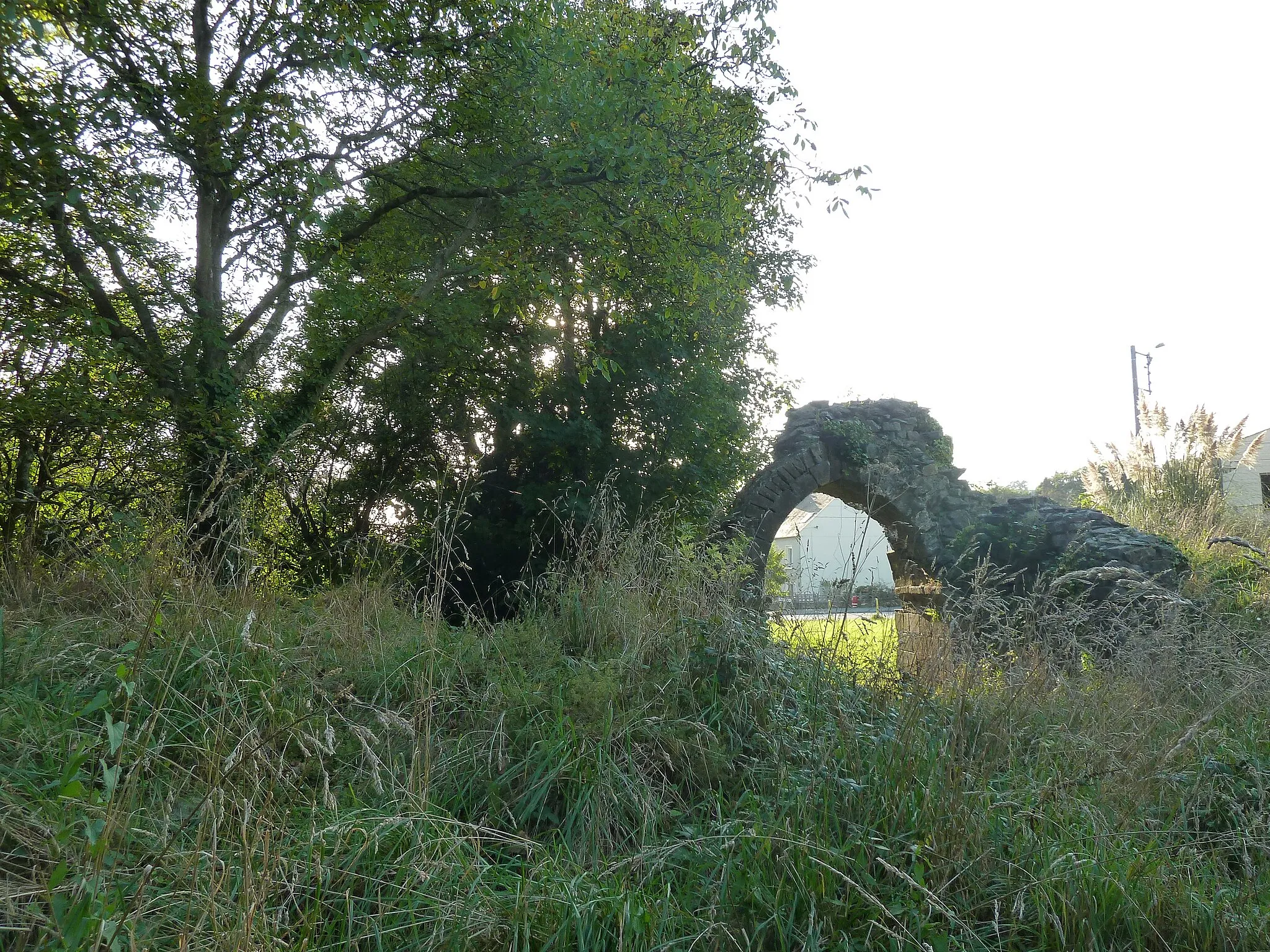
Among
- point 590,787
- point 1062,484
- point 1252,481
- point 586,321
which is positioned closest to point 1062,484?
point 1062,484

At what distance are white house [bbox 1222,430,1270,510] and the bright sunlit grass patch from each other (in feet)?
29.6

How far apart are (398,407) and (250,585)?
6.99 m

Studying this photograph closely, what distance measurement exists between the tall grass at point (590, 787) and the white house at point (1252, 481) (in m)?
8.78

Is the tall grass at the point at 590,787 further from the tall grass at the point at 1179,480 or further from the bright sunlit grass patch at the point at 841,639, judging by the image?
the tall grass at the point at 1179,480

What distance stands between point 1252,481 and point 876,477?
15537 millimetres

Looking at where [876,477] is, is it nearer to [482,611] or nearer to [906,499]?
[906,499]

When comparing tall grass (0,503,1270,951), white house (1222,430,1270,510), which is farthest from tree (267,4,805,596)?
white house (1222,430,1270,510)

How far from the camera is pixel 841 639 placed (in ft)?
12.9

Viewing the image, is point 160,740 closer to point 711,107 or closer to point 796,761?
point 796,761

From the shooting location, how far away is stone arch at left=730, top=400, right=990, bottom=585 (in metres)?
10.6

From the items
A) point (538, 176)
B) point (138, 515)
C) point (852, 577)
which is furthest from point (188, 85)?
point (852, 577)

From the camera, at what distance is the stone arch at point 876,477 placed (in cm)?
1060

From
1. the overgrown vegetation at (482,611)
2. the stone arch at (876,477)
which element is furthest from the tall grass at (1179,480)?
the stone arch at (876,477)

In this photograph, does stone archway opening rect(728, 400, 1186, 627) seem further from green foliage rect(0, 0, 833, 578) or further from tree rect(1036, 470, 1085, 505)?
tree rect(1036, 470, 1085, 505)
